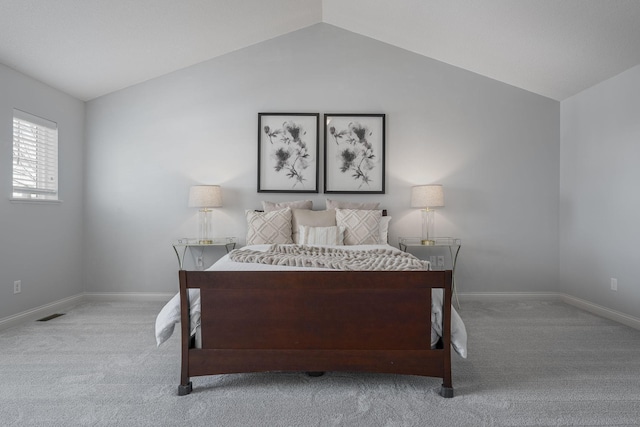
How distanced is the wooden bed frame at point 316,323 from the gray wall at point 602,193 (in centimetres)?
248

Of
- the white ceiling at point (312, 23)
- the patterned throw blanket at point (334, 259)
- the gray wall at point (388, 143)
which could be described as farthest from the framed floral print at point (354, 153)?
the patterned throw blanket at point (334, 259)

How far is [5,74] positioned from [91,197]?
142cm

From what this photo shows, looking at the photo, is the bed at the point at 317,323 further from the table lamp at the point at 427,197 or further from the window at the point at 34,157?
the window at the point at 34,157

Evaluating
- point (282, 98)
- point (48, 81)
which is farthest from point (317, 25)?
point (48, 81)

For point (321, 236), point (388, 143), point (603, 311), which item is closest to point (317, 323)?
point (321, 236)

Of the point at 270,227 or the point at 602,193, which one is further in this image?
the point at 270,227

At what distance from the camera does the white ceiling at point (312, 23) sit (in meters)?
2.79

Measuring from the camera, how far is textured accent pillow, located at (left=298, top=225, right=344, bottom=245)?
3.47 meters

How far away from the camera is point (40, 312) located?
3453mm

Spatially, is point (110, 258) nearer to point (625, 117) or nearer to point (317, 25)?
point (317, 25)

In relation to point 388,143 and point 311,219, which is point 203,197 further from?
point 388,143

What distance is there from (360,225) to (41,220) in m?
3.07

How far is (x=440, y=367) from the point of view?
1.94 meters

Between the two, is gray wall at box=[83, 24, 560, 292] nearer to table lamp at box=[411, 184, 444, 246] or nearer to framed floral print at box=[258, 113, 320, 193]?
framed floral print at box=[258, 113, 320, 193]
